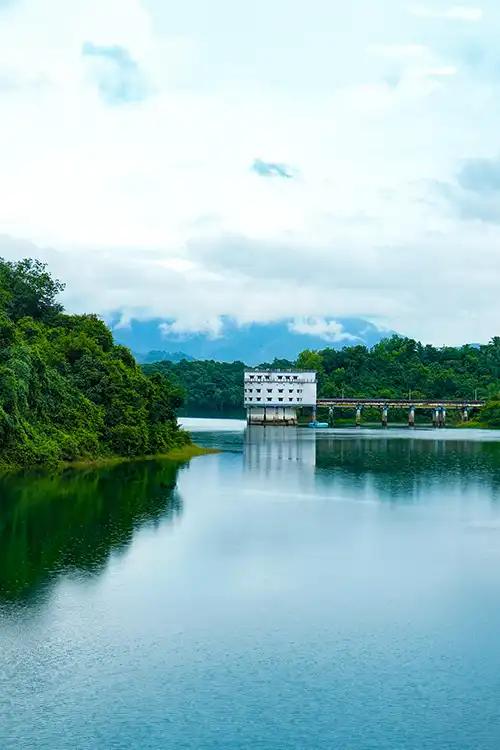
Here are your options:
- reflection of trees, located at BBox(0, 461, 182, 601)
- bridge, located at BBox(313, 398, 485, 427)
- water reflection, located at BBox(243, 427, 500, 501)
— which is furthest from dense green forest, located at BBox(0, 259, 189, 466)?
bridge, located at BBox(313, 398, 485, 427)

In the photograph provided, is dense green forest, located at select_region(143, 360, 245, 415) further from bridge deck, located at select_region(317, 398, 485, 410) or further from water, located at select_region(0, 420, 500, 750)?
water, located at select_region(0, 420, 500, 750)

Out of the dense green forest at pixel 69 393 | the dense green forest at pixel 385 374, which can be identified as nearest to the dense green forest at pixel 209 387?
the dense green forest at pixel 385 374

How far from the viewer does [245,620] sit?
74.5ft

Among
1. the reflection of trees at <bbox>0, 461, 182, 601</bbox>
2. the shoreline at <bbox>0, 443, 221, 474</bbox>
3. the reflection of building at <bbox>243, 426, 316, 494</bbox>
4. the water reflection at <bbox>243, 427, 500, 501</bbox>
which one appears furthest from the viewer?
the reflection of building at <bbox>243, 426, 316, 494</bbox>

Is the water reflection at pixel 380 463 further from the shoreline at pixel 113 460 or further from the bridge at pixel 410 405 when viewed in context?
the bridge at pixel 410 405

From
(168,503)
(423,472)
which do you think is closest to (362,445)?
(423,472)

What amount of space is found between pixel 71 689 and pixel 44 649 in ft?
8.34

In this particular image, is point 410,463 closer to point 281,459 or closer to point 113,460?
point 281,459

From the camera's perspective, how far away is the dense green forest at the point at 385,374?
525 feet

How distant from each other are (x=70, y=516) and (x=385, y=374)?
134m

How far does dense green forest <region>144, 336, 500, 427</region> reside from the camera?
525ft

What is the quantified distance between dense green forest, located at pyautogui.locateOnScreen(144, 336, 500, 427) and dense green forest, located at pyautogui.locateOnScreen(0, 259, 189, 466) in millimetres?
87293

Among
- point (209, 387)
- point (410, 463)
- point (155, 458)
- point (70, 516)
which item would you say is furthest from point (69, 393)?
point (209, 387)

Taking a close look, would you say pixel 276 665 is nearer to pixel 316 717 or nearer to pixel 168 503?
pixel 316 717
